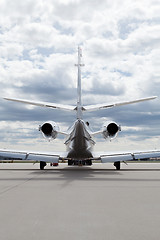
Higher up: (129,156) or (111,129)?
(111,129)

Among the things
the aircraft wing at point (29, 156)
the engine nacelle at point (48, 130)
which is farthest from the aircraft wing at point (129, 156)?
the engine nacelle at point (48, 130)

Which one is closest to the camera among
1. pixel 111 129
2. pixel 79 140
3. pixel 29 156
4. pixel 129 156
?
pixel 79 140

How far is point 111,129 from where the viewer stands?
68.2 ft

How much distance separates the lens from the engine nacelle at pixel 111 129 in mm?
20578

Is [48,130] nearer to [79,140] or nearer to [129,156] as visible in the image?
[79,140]

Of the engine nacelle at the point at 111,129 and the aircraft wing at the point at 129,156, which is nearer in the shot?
the engine nacelle at the point at 111,129

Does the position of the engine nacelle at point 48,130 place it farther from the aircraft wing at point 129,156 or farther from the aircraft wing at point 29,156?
the aircraft wing at point 129,156
